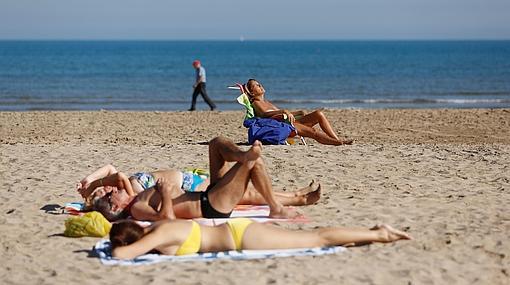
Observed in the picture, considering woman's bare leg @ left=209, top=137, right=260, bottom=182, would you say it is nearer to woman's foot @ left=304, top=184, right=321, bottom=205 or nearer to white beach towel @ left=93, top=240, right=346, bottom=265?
white beach towel @ left=93, top=240, right=346, bottom=265

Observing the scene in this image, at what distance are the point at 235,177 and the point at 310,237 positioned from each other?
79 cm

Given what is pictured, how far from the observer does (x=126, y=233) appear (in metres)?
6.32

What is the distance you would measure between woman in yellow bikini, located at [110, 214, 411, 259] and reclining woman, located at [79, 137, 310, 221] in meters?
0.52

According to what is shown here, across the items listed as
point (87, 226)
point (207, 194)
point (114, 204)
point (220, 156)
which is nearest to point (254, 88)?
point (220, 156)

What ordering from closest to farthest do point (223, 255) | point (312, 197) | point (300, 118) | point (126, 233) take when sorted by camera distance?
point (126, 233) → point (223, 255) → point (312, 197) → point (300, 118)

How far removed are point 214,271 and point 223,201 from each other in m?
1.02

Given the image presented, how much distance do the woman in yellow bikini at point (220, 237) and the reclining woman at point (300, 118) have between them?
5.60 meters

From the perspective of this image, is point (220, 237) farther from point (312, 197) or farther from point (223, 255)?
point (312, 197)

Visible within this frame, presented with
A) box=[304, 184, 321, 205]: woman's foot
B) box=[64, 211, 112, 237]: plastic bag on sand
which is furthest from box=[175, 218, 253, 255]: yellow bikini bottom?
box=[304, 184, 321, 205]: woman's foot

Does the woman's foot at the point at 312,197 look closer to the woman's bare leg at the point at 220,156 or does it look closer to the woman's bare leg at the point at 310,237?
the woman's bare leg at the point at 220,156

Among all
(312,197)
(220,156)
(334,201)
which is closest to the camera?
(220,156)

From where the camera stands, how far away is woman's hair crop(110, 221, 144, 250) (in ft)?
20.7

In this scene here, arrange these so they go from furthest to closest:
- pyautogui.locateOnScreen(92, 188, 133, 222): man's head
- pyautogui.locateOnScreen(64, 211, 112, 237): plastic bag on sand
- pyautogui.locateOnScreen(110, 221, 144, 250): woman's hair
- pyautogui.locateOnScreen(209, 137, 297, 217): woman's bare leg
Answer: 1. pyautogui.locateOnScreen(92, 188, 133, 222): man's head
2. pyautogui.locateOnScreen(64, 211, 112, 237): plastic bag on sand
3. pyautogui.locateOnScreen(209, 137, 297, 217): woman's bare leg
4. pyautogui.locateOnScreen(110, 221, 144, 250): woman's hair

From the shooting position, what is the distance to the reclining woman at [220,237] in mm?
6328
